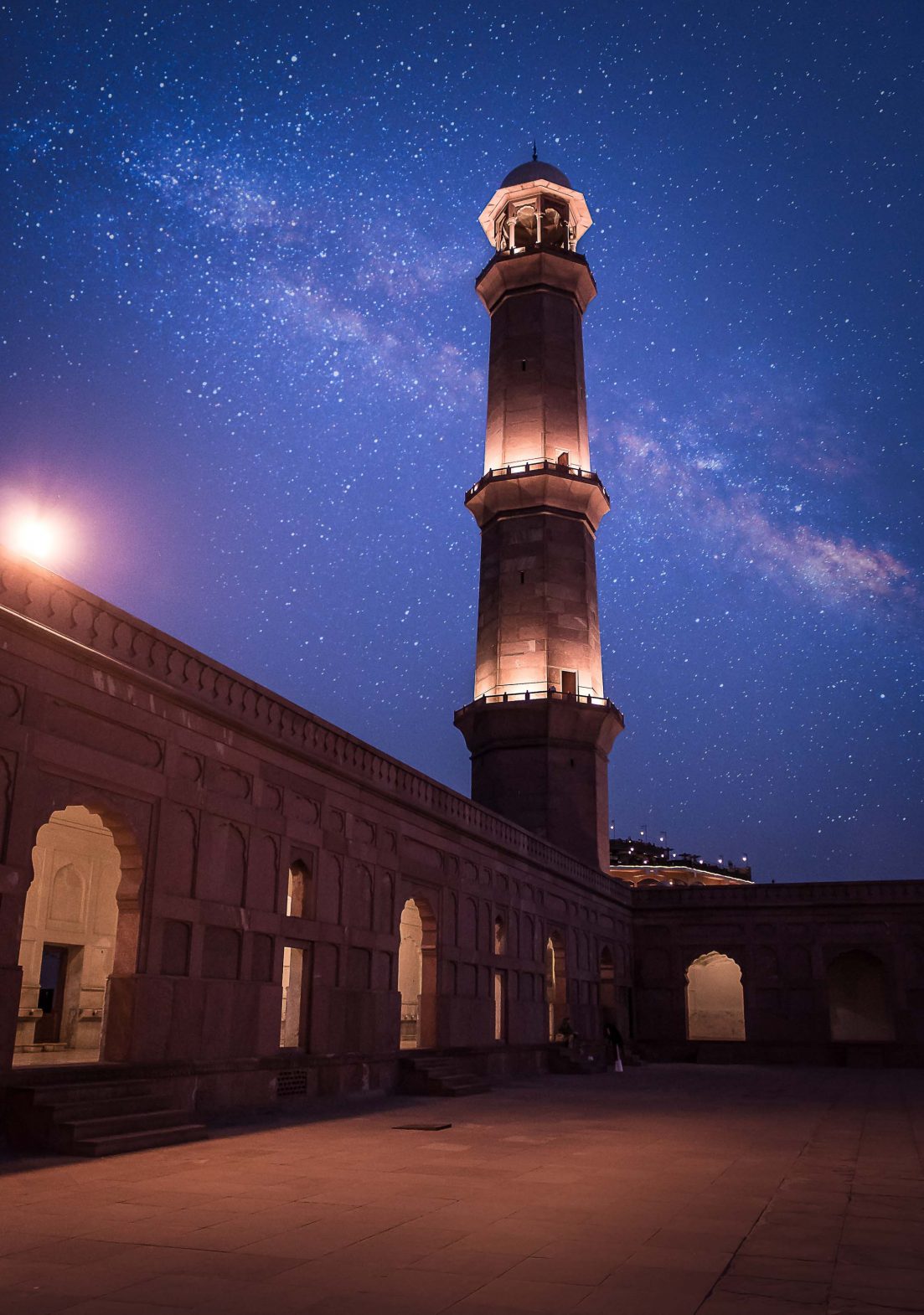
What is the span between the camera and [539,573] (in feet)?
107

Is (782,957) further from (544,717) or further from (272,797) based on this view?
(272,797)

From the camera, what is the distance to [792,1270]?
19.3 ft

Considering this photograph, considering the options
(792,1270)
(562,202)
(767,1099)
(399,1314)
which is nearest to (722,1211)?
(792,1270)

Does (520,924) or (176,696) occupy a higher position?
(176,696)

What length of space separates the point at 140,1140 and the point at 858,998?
104 feet

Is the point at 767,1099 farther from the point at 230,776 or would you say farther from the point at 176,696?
the point at 176,696

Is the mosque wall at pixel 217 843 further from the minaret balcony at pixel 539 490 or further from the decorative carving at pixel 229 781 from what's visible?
the minaret balcony at pixel 539 490

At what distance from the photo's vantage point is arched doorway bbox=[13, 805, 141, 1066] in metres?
17.5

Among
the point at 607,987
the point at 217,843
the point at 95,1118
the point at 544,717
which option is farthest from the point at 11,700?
the point at 607,987

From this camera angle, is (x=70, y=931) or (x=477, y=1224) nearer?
(x=477, y=1224)

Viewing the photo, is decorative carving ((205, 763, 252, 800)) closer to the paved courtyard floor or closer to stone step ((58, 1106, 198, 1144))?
stone step ((58, 1106, 198, 1144))

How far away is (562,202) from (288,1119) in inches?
1312

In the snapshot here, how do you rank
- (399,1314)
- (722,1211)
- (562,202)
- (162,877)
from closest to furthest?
(399,1314)
(722,1211)
(162,877)
(562,202)

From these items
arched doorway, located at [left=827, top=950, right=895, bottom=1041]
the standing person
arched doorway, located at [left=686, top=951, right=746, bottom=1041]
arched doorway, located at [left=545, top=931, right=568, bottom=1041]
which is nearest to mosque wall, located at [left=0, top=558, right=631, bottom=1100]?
the standing person
